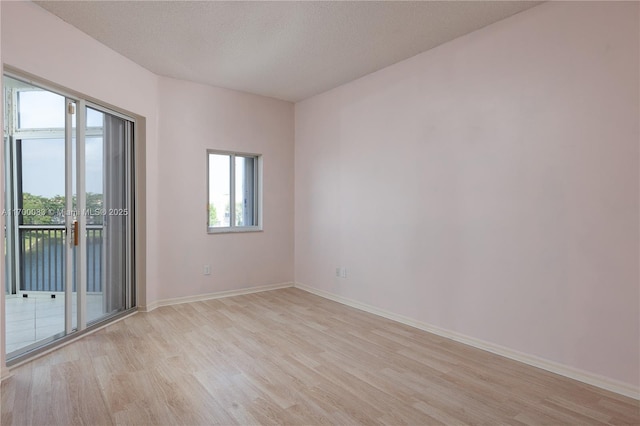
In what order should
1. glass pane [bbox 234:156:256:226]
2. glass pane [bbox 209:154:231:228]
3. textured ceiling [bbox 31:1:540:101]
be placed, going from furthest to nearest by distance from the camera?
glass pane [bbox 234:156:256:226] < glass pane [bbox 209:154:231:228] < textured ceiling [bbox 31:1:540:101]

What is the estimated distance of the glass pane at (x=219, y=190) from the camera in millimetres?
5109

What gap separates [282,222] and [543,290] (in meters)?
3.64

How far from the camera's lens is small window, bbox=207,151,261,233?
512 centimetres

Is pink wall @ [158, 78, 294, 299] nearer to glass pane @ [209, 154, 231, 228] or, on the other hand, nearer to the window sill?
the window sill

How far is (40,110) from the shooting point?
314 centimetres

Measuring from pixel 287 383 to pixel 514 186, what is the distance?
2.38 meters

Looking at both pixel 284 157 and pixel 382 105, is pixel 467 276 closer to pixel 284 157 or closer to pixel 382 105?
pixel 382 105

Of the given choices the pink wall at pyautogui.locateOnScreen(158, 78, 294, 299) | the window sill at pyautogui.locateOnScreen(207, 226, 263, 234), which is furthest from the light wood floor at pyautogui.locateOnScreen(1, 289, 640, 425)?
the window sill at pyautogui.locateOnScreen(207, 226, 263, 234)

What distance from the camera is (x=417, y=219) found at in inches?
149

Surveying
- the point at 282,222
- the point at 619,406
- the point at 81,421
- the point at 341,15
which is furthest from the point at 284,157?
the point at 619,406

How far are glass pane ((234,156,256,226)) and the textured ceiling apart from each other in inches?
55.6

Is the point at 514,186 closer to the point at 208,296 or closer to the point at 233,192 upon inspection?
the point at 233,192

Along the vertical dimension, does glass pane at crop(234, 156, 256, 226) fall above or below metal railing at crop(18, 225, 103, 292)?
above

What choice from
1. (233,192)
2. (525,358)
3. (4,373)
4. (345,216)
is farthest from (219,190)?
(525,358)
